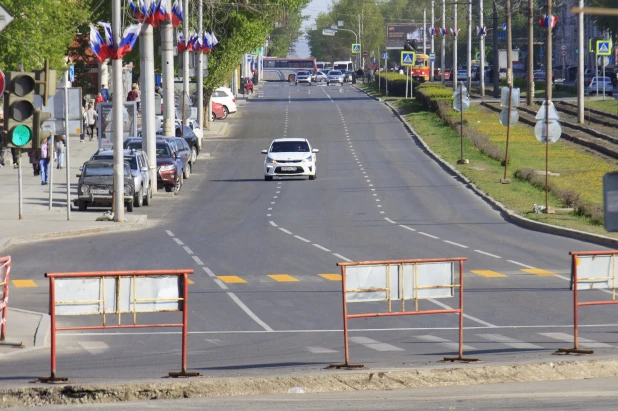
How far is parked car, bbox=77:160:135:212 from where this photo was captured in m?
33.9

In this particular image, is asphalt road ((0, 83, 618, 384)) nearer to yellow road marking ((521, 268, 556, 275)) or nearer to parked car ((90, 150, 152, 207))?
yellow road marking ((521, 268, 556, 275))

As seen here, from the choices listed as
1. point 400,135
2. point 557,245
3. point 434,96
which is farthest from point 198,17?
point 557,245

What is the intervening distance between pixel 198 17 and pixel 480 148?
18737 mm

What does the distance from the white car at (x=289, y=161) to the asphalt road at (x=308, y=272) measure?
20.7 inches

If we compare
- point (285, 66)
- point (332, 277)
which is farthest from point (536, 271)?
point (285, 66)

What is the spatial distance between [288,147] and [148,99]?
26.3 feet

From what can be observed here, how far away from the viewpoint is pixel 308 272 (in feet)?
70.4

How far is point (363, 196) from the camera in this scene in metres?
39.0

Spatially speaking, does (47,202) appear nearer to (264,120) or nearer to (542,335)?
(542,335)

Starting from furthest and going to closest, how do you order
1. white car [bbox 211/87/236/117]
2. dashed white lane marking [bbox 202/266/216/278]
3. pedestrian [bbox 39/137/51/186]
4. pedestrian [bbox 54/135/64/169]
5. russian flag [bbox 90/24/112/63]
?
1. white car [bbox 211/87/236/117]
2. pedestrian [bbox 54/135/64/169]
3. pedestrian [bbox 39/137/51/186]
4. russian flag [bbox 90/24/112/63]
5. dashed white lane marking [bbox 202/266/216/278]

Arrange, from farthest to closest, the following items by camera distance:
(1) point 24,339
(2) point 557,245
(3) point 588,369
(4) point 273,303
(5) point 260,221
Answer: (5) point 260,221 < (2) point 557,245 < (4) point 273,303 < (1) point 24,339 < (3) point 588,369

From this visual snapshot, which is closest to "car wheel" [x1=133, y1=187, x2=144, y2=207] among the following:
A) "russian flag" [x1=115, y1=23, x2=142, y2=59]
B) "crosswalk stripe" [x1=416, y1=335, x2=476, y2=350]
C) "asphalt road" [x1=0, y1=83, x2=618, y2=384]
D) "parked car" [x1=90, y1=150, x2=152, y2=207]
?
"parked car" [x1=90, y1=150, x2=152, y2=207]

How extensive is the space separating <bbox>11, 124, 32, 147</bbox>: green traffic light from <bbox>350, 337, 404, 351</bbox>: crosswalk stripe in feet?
21.9

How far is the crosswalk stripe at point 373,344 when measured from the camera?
13.9 metres
